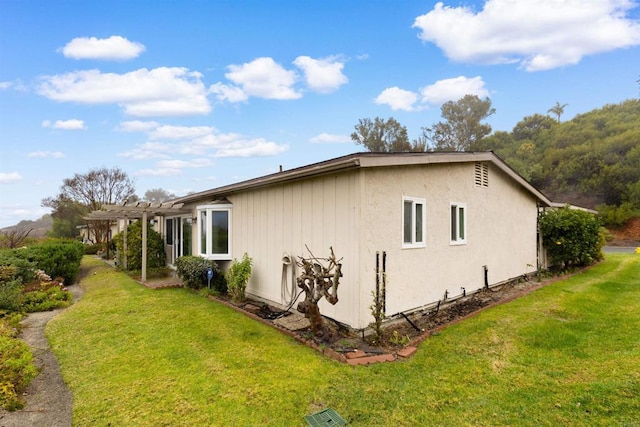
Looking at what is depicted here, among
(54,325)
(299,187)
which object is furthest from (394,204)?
(54,325)

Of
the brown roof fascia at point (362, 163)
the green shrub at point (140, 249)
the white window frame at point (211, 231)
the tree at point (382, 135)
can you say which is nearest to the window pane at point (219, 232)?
the white window frame at point (211, 231)

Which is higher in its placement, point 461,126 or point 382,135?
point 461,126

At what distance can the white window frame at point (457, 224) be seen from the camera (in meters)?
7.50

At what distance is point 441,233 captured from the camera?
714 centimetres

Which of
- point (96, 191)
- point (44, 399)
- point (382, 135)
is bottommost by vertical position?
point (44, 399)

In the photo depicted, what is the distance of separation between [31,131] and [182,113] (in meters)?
7.02

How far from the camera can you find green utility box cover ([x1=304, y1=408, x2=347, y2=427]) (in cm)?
321

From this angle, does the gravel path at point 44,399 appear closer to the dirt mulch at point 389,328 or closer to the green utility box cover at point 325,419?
the green utility box cover at point 325,419

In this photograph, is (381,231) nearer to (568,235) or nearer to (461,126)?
(568,235)

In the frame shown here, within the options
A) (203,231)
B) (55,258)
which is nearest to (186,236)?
(203,231)

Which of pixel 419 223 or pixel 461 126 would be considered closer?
pixel 419 223

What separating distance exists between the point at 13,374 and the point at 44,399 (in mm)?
596

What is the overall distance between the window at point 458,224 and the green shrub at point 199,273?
6.27m

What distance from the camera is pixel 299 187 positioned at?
6.75 meters
